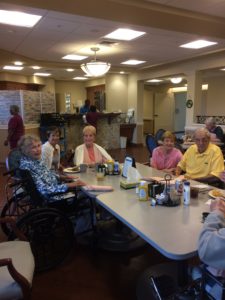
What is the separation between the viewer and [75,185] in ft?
7.81

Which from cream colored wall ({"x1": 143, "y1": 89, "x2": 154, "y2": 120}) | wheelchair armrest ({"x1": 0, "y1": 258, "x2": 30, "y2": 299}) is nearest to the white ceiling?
wheelchair armrest ({"x1": 0, "y1": 258, "x2": 30, "y2": 299})

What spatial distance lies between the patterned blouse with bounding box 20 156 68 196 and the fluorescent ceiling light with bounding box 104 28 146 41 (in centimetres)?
269

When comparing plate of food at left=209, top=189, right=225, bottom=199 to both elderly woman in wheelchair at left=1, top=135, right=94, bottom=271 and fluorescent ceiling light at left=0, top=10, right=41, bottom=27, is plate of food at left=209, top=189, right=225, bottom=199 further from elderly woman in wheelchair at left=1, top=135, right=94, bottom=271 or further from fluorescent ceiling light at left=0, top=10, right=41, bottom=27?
fluorescent ceiling light at left=0, top=10, right=41, bottom=27

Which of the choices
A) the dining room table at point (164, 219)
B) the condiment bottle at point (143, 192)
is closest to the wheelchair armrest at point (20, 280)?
the dining room table at point (164, 219)

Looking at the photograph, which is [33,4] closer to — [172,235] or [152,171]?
[152,171]

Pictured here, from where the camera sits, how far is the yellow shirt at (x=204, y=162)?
9.11ft

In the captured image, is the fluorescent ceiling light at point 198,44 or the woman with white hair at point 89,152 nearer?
the woman with white hair at point 89,152

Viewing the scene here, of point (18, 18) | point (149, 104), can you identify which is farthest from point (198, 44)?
point (149, 104)

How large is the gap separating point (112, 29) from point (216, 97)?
679cm

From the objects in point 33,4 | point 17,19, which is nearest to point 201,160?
point 33,4

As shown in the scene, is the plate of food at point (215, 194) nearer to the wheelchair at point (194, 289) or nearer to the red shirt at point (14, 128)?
the wheelchair at point (194, 289)

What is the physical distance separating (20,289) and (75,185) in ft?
3.53

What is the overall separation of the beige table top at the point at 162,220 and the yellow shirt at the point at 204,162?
81cm

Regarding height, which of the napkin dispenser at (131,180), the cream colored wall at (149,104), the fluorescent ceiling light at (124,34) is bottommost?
the napkin dispenser at (131,180)
